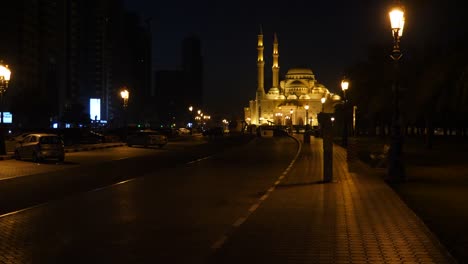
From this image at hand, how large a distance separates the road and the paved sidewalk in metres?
0.49

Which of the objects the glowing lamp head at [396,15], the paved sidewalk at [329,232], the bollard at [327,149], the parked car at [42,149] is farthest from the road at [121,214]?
the parked car at [42,149]

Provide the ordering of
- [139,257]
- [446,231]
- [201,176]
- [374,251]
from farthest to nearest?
[201,176]
[446,231]
[374,251]
[139,257]

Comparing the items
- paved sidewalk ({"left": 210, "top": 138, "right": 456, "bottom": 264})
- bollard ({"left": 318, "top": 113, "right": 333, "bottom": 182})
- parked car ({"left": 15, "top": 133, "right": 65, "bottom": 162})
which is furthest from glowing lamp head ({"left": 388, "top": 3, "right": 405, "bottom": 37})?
parked car ({"left": 15, "top": 133, "right": 65, "bottom": 162})

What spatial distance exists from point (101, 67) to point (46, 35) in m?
47.0

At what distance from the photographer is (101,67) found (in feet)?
626

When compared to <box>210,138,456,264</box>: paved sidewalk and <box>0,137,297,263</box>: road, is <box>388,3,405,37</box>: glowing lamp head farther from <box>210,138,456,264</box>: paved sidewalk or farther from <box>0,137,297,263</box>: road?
<box>0,137,297,263</box>: road

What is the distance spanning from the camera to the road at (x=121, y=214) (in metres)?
9.18

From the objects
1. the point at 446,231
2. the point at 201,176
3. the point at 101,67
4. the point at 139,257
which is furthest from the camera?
the point at 101,67

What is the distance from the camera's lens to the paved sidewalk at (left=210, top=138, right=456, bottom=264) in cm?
898

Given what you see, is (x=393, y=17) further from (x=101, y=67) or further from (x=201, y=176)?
(x=101, y=67)

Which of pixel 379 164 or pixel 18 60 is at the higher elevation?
pixel 18 60

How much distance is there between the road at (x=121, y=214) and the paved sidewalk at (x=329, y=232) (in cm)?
49

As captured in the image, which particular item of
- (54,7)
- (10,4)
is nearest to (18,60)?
(10,4)

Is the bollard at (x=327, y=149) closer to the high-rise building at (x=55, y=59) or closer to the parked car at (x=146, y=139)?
the parked car at (x=146, y=139)
